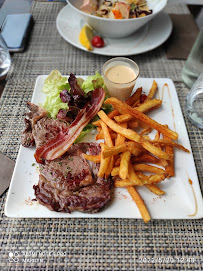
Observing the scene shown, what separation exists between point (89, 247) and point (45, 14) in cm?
441

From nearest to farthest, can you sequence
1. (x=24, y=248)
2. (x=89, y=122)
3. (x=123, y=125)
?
1. (x=24, y=248)
2. (x=123, y=125)
3. (x=89, y=122)

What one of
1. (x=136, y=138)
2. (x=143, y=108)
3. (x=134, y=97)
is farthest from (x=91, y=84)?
(x=136, y=138)

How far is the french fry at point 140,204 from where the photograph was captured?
2119 millimetres

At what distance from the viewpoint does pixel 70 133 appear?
254 centimetres

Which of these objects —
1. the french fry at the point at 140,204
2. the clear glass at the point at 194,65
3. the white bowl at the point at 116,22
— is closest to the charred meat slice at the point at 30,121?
the french fry at the point at 140,204

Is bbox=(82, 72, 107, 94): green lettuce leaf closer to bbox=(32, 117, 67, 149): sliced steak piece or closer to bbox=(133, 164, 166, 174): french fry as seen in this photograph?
bbox=(32, 117, 67, 149): sliced steak piece

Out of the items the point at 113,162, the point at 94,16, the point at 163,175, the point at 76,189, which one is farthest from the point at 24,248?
the point at 94,16

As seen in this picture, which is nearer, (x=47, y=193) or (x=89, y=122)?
(x=47, y=193)

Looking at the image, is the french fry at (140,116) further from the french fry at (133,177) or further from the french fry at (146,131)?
the french fry at (133,177)

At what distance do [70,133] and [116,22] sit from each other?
1969mm

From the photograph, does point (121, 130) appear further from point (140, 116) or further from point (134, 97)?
point (134, 97)

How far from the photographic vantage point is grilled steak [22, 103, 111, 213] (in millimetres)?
2145

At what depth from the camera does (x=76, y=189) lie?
Answer: 7.38 ft

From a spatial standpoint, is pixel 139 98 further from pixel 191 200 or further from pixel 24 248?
pixel 24 248
